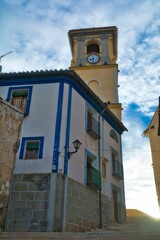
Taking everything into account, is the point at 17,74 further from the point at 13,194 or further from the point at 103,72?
the point at 103,72

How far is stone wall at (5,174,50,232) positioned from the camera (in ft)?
32.2

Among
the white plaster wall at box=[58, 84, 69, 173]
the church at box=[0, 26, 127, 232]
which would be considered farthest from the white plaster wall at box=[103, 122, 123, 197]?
the white plaster wall at box=[58, 84, 69, 173]

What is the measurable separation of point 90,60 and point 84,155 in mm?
11268

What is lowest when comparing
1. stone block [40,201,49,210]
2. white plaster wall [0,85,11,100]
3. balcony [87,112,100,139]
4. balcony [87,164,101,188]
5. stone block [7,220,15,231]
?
stone block [7,220,15,231]

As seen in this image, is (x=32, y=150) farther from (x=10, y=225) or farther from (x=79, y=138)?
(x=10, y=225)

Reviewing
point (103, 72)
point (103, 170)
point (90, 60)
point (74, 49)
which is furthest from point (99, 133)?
point (74, 49)

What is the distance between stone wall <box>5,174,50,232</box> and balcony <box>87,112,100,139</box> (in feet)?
13.1

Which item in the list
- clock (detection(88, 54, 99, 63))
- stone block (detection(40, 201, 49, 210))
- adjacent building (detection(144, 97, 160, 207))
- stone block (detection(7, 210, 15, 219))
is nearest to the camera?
stone block (detection(40, 201, 49, 210))

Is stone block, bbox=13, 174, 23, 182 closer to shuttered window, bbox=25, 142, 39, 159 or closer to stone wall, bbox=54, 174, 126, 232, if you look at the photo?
shuttered window, bbox=25, 142, 39, 159

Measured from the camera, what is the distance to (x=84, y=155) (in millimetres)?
12727

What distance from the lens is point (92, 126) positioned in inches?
548

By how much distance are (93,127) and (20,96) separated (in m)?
4.14

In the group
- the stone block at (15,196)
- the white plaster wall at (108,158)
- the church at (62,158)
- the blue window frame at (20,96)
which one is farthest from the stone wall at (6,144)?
the white plaster wall at (108,158)

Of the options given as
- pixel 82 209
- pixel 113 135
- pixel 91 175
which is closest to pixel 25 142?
pixel 91 175
